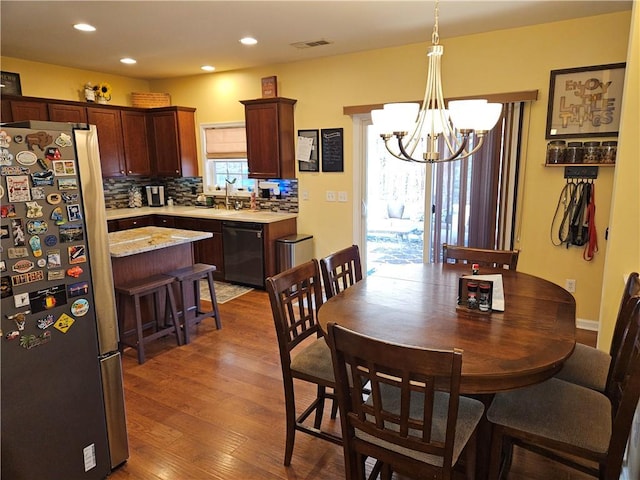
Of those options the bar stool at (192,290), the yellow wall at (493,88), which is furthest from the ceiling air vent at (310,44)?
the bar stool at (192,290)

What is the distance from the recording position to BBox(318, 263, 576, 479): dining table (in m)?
1.45

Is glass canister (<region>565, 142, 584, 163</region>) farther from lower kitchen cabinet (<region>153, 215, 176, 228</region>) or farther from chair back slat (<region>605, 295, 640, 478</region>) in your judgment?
lower kitchen cabinet (<region>153, 215, 176, 228</region>)

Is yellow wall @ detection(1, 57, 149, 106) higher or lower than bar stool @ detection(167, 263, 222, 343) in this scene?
higher

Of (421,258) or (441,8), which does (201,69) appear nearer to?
(441,8)

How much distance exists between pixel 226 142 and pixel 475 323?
15.0ft

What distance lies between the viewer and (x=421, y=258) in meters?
4.58

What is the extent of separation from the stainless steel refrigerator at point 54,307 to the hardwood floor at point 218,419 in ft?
1.29

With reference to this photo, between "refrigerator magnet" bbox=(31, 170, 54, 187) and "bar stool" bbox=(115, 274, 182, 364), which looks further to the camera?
"bar stool" bbox=(115, 274, 182, 364)

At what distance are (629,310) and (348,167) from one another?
3.29 m

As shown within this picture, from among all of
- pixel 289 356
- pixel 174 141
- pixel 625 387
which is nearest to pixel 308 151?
pixel 174 141

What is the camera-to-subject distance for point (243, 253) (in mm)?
4945

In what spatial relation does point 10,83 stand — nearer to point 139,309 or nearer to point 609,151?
point 139,309

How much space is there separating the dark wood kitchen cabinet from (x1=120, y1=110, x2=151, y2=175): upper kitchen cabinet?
3.55 feet

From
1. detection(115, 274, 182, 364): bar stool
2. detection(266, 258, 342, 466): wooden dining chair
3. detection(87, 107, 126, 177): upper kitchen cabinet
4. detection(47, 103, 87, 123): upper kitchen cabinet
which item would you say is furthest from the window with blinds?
detection(266, 258, 342, 466): wooden dining chair
